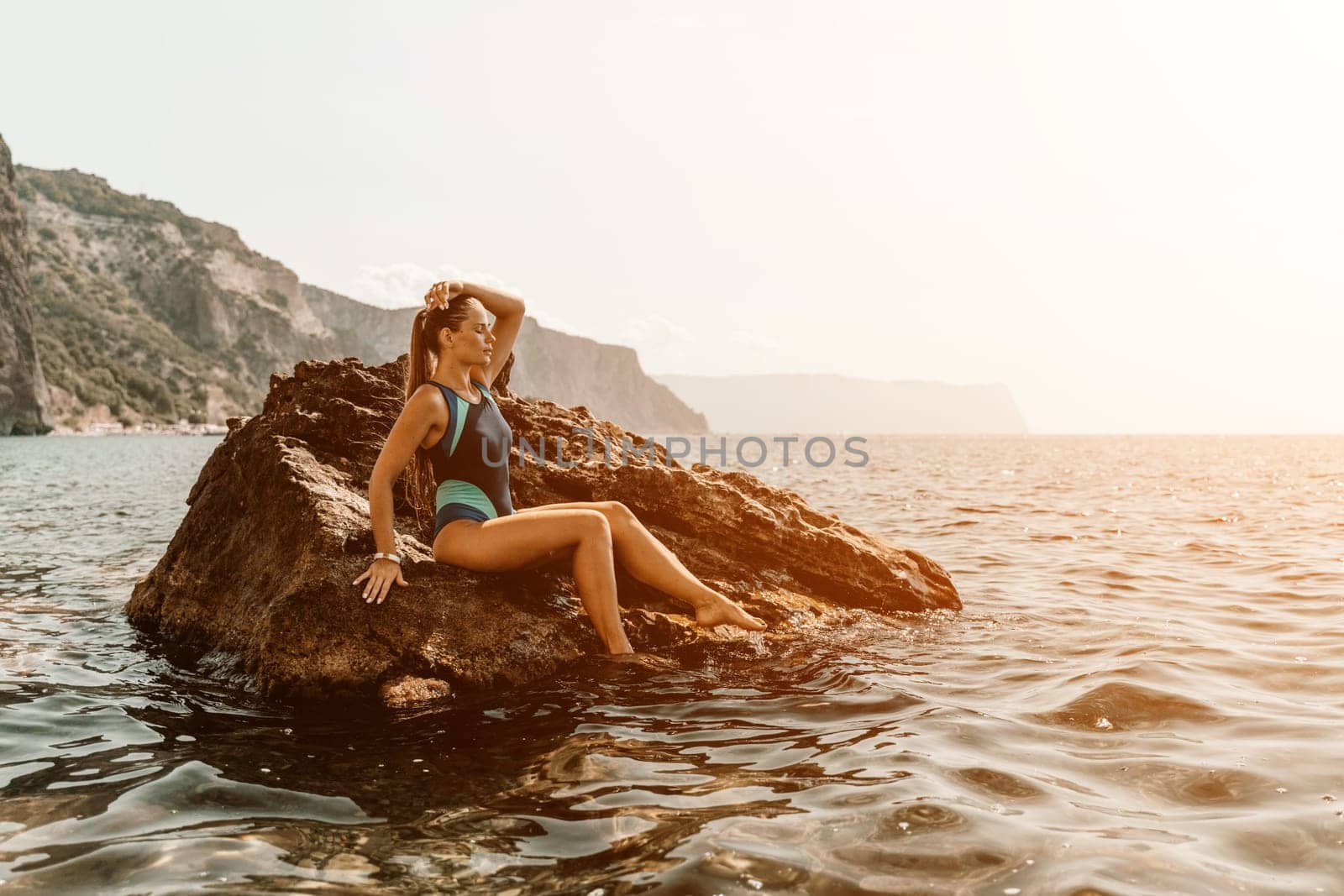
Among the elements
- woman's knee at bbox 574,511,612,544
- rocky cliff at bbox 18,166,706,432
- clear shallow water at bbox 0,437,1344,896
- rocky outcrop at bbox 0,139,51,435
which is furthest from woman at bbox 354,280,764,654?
rocky cliff at bbox 18,166,706,432

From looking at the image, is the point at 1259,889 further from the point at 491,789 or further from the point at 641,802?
the point at 491,789

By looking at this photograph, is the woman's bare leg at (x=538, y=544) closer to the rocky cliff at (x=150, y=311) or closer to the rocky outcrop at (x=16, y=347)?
the rocky outcrop at (x=16, y=347)

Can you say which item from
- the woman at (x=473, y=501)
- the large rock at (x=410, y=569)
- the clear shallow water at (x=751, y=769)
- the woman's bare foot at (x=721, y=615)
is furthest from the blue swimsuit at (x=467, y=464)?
the woman's bare foot at (x=721, y=615)

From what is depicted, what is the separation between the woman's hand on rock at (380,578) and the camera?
5758 millimetres

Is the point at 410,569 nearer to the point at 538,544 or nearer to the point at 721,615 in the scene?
the point at 538,544

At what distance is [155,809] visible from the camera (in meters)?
3.88

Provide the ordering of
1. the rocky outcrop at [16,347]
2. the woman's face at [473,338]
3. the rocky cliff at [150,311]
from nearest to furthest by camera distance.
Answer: the woman's face at [473,338], the rocky outcrop at [16,347], the rocky cliff at [150,311]

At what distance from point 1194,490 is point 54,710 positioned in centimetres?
2879

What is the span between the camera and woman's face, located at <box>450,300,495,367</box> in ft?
20.2

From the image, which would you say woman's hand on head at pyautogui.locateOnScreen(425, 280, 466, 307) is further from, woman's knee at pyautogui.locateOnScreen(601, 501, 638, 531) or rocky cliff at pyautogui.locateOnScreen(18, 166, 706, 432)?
rocky cliff at pyautogui.locateOnScreen(18, 166, 706, 432)

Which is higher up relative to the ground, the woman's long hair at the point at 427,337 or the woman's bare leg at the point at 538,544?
the woman's long hair at the point at 427,337

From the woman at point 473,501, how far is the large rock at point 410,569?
0.29m

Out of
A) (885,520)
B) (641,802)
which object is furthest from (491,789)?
(885,520)

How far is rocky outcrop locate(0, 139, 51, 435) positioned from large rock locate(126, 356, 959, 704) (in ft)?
319
